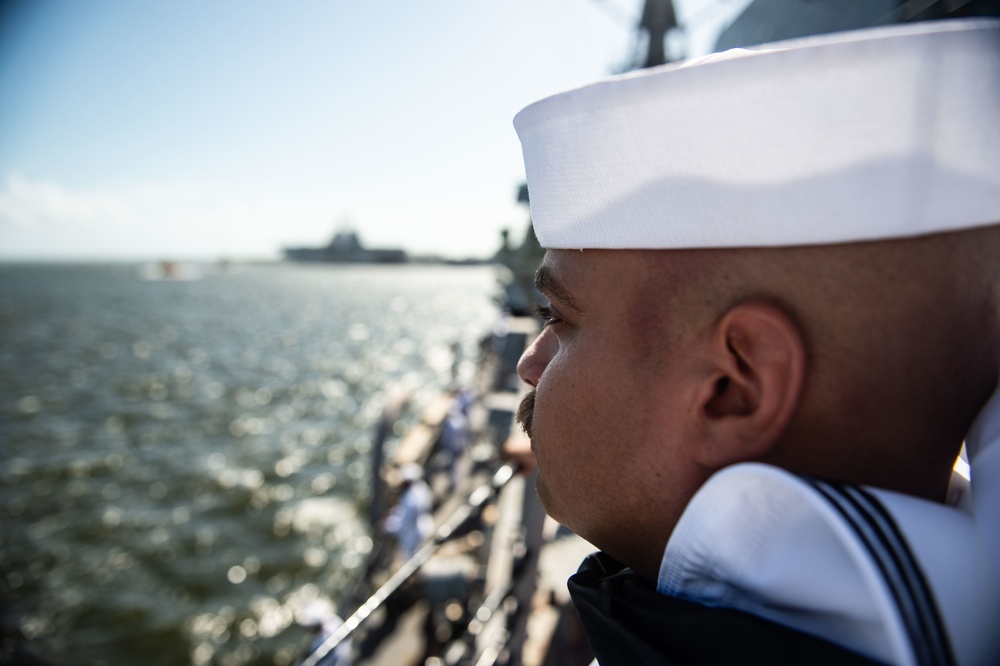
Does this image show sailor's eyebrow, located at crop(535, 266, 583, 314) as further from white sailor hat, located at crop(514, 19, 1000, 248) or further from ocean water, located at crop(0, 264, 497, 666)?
ocean water, located at crop(0, 264, 497, 666)

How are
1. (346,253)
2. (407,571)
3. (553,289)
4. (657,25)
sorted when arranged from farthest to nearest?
(346,253) → (657,25) → (407,571) → (553,289)

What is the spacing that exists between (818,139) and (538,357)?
0.68 m

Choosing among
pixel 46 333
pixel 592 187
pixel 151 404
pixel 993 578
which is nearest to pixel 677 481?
pixel 993 578

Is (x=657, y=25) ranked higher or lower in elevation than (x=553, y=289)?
higher

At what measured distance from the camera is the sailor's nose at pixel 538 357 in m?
1.19

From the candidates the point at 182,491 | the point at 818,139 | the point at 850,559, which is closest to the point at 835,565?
the point at 850,559

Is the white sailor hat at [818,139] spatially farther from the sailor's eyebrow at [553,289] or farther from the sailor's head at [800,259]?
the sailor's eyebrow at [553,289]

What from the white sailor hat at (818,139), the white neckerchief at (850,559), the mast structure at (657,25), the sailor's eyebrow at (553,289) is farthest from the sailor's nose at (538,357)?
the mast structure at (657,25)

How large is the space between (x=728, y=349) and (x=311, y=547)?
1439cm

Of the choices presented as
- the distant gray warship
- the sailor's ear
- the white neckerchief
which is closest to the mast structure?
the sailor's ear

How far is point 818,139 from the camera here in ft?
2.46

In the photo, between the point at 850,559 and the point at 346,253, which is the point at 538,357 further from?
the point at 346,253

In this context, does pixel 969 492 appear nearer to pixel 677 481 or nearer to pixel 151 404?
pixel 677 481

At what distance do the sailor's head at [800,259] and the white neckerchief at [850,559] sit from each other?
0.11 metres
